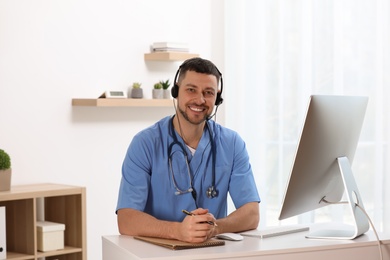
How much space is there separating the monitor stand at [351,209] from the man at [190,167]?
0.38m

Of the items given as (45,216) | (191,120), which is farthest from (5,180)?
(191,120)

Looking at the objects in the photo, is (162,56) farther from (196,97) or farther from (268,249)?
(268,249)

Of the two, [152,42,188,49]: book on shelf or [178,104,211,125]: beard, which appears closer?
[178,104,211,125]: beard

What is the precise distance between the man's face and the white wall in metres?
1.60

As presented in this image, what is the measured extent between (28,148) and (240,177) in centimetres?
170

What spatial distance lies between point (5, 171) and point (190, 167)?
1.40 meters

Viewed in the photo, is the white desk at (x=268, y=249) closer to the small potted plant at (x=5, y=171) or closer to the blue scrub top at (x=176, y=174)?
the blue scrub top at (x=176, y=174)

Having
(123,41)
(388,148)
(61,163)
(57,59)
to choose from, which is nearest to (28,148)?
(61,163)

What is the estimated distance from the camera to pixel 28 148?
167 inches

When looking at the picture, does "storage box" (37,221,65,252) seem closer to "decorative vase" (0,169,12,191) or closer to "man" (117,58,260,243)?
"decorative vase" (0,169,12,191)

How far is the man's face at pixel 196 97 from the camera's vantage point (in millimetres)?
2906

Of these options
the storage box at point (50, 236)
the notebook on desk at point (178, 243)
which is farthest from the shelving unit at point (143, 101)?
the notebook on desk at point (178, 243)

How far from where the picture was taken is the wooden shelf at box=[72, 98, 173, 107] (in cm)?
440

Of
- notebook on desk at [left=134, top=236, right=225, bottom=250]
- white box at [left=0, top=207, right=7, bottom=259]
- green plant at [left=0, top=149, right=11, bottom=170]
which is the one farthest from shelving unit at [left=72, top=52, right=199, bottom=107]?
notebook on desk at [left=134, top=236, right=225, bottom=250]
